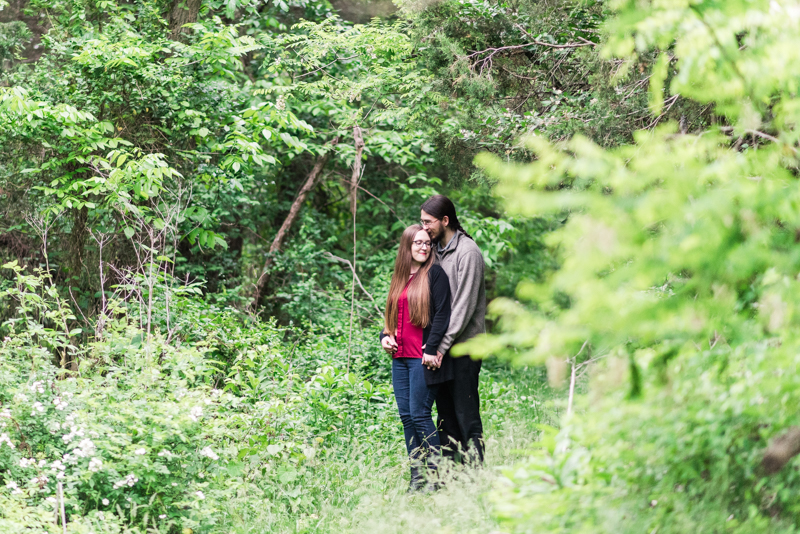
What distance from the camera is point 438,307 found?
4.17 m

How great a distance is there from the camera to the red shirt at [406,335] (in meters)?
4.23

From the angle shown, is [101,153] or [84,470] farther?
[101,153]

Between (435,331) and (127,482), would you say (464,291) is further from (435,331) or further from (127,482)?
(127,482)

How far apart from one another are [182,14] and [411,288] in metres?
5.09

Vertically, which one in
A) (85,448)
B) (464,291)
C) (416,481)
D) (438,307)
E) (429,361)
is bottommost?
(416,481)

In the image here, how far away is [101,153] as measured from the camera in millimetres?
A: 6699

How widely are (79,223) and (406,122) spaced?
137 inches

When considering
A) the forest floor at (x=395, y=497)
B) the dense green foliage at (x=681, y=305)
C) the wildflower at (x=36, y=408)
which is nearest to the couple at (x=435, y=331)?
the forest floor at (x=395, y=497)

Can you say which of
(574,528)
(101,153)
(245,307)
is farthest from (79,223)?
(574,528)

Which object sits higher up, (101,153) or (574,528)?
(101,153)

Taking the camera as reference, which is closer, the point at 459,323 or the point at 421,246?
the point at 459,323

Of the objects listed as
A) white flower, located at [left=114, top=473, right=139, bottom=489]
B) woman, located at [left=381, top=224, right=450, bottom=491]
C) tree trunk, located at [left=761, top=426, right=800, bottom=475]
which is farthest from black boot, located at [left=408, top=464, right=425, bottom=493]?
tree trunk, located at [left=761, top=426, right=800, bottom=475]

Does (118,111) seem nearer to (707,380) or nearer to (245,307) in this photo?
(245,307)

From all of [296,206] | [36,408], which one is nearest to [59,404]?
[36,408]
